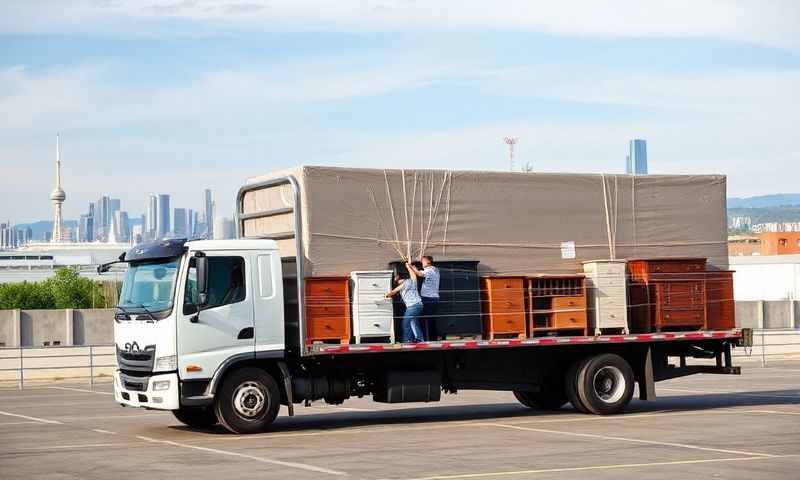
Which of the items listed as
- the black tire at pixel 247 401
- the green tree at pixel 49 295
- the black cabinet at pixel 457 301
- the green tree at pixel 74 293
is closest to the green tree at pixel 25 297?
the green tree at pixel 49 295

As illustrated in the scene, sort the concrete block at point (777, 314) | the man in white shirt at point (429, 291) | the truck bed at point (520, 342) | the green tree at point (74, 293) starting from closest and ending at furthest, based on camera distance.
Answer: the truck bed at point (520, 342) < the man in white shirt at point (429, 291) < the concrete block at point (777, 314) < the green tree at point (74, 293)

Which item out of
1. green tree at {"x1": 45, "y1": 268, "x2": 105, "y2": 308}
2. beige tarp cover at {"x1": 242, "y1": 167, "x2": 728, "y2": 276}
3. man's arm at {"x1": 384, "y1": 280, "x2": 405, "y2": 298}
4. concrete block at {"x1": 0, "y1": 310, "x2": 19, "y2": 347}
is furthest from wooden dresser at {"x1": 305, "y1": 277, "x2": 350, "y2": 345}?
green tree at {"x1": 45, "y1": 268, "x2": 105, "y2": 308}

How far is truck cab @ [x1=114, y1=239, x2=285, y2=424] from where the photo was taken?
58.9 feet

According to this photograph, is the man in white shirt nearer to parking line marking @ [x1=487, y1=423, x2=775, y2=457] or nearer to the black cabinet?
the black cabinet

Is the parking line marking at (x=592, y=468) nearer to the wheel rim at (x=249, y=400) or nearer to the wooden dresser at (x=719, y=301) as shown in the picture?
the wheel rim at (x=249, y=400)

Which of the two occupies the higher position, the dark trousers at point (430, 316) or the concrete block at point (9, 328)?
the dark trousers at point (430, 316)

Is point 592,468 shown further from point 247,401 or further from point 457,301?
point 247,401

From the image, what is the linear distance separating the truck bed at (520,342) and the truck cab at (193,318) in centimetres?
92

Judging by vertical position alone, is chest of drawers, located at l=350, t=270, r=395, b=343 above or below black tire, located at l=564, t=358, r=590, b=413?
above

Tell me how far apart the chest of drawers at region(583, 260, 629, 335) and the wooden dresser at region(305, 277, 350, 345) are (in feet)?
14.3

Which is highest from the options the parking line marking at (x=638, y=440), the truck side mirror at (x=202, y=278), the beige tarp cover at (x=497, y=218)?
the beige tarp cover at (x=497, y=218)

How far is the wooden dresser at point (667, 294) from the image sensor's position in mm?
20828

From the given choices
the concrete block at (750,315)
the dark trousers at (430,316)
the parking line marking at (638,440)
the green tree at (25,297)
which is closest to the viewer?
the parking line marking at (638,440)

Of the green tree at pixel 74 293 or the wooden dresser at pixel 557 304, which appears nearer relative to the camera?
the wooden dresser at pixel 557 304
